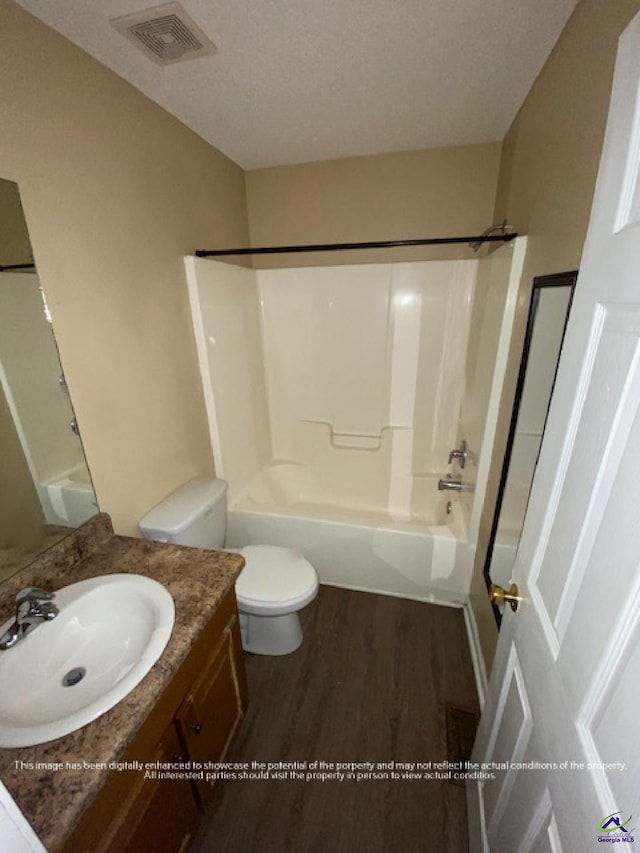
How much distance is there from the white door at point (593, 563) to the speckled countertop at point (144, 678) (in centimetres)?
79

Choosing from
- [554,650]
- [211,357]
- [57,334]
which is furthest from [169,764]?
[211,357]

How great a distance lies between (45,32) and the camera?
989mm

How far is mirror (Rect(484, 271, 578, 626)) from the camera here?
1090 mm

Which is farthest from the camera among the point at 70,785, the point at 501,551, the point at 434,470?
the point at 434,470

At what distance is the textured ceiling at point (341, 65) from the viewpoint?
0.99 m

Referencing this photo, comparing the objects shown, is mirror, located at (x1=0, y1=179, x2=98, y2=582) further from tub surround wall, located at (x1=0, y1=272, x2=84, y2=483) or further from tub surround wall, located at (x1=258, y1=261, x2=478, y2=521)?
tub surround wall, located at (x1=258, y1=261, x2=478, y2=521)

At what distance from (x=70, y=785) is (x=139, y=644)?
34cm

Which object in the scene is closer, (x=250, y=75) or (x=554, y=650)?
(x=554, y=650)

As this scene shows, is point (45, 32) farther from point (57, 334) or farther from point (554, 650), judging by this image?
point (554, 650)

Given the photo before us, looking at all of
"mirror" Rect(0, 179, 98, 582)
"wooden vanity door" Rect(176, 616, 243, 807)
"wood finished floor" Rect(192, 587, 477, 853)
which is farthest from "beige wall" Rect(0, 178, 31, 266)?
"wood finished floor" Rect(192, 587, 477, 853)

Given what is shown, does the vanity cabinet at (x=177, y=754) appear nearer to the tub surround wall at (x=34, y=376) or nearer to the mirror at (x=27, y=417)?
the mirror at (x=27, y=417)

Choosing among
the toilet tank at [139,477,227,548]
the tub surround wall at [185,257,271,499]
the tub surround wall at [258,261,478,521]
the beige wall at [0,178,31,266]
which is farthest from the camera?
the tub surround wall at [258,261,478,521]

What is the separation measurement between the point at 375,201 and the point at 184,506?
78.8 inches

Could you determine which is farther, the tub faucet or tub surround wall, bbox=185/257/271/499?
the tub faucet
